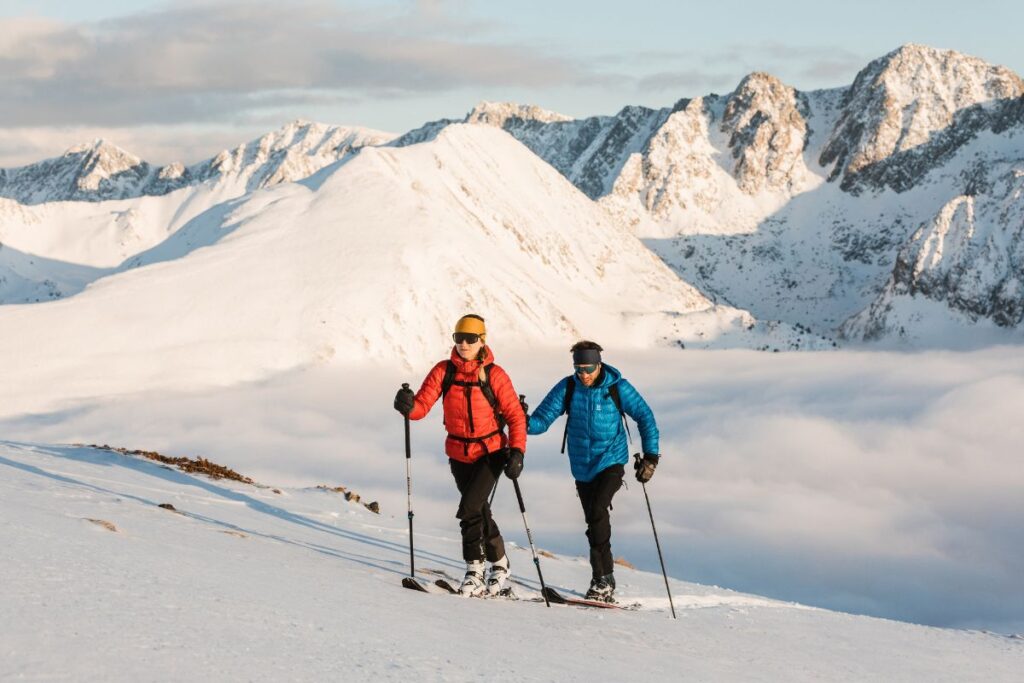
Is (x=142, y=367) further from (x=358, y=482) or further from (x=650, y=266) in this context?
(x=650, y=266)

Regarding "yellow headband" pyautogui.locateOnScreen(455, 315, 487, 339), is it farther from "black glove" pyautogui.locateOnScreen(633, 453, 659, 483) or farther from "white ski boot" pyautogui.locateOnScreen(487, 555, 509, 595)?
"white ski boot" pyautogui.locateOnScreen(487, 555, 509, 595)

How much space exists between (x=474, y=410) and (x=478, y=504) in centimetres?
109

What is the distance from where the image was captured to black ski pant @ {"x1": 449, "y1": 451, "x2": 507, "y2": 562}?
11.5 meters

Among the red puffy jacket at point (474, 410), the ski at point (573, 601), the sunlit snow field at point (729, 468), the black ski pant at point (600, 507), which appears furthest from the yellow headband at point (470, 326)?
the sunlit snow field at point (729, 468)

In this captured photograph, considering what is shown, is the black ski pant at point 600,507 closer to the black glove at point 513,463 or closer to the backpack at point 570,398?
the backpack at point 570,398

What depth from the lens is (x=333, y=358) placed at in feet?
257

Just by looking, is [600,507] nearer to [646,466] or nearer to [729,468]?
[646,466]

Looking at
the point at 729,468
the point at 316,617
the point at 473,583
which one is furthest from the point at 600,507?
the point at 729,468

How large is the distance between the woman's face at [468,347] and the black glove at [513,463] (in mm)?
1168

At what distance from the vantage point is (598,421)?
39.3 ft

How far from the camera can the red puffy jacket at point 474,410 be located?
11.3 m

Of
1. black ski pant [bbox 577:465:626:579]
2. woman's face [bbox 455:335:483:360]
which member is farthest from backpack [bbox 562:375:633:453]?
woman's face [bbox 455:335:483:360]

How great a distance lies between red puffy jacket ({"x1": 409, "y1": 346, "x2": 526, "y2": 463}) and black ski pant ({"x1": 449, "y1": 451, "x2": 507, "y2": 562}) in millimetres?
131

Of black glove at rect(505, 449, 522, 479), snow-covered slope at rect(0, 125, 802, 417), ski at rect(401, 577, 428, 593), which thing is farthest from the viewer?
snow-covered slope at rect(0, 125, 802, 417)
